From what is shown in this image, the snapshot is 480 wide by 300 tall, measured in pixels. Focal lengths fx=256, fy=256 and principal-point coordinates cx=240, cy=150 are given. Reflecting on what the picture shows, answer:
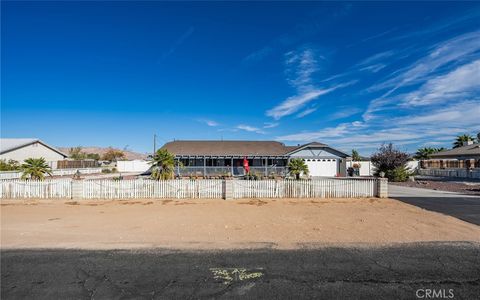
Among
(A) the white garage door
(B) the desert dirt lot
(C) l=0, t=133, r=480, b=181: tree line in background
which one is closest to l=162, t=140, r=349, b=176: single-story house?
(A) the white garage door

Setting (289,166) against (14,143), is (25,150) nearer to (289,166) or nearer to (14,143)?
(14,143)

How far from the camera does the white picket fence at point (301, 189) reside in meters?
14.6

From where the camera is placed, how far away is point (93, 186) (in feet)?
47.5

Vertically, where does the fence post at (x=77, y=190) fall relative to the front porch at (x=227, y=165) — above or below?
below

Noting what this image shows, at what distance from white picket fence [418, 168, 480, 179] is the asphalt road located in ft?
96.3

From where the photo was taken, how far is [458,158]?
36.1 m

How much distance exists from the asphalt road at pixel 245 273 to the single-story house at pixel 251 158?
21.7 m

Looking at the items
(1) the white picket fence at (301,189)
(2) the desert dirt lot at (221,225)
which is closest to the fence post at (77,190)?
(2) the desert dirt lot at (221,225)

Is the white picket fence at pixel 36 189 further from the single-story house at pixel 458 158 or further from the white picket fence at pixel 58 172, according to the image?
the single-story house at pixel 458 158

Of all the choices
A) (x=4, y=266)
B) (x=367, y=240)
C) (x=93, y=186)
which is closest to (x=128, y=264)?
(x=4, y=266)

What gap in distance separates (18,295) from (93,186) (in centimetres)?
1105

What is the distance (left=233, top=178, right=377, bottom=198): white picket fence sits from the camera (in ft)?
47.8

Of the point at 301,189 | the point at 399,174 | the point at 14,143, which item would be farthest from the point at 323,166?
the point at 14,143

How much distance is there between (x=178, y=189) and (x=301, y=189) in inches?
277
